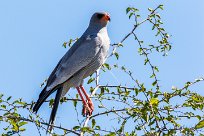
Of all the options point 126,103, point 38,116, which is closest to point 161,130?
point 126,103

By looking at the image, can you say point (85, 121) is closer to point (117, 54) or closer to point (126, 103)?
point (126, 103)

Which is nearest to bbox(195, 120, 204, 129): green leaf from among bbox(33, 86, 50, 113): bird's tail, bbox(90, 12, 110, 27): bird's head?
bbox(33, 86, 50, 113): bird's tail

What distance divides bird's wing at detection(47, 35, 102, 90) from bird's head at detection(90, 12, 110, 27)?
36 centimetres

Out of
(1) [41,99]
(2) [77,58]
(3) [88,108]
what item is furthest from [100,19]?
(1) [41,99]

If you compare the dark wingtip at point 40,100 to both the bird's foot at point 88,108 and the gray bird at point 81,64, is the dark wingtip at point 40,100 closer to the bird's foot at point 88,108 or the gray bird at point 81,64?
the gray bird at point 81,64

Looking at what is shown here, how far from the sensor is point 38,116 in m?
4.82

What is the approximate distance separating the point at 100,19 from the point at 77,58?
2.77 feet

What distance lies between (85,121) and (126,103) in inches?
17.2

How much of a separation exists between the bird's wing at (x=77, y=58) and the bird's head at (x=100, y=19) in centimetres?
36

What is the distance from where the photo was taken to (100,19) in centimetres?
693

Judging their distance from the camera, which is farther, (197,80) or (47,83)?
(47,83)

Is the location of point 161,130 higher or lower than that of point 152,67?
lower

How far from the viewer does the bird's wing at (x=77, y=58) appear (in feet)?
20.4

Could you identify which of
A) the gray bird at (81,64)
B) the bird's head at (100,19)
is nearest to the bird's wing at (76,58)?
the gray bird at (81,64)
